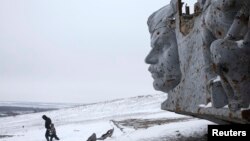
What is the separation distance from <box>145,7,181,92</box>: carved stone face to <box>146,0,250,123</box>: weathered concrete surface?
298 mm

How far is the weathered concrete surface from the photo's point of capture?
4.41 metres

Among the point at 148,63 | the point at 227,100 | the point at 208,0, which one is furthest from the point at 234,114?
the point at 148,63

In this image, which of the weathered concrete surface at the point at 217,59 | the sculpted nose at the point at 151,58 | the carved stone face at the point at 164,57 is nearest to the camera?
the weathered concrete surface at the point at 217,59

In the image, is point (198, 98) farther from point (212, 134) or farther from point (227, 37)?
point (227, 37)

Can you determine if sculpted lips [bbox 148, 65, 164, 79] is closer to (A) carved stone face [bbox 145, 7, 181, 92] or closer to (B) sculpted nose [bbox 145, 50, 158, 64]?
(A) carved stone face [bbox 145, 7, 181, 92]

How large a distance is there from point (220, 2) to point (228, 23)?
0.30m

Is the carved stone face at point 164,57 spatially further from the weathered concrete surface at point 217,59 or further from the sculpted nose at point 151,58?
the weathered concrete surface at point 217,59

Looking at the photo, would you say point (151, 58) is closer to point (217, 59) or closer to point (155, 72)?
point (155, 72)

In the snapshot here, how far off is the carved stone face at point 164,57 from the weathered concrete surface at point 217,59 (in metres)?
0.30

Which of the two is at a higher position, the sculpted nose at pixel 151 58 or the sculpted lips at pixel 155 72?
the sculpted nose at pixel 151 58

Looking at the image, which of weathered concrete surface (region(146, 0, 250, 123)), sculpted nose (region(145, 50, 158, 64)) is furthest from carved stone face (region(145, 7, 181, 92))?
weathered concrete surface (region(146, 0, 250, 123))

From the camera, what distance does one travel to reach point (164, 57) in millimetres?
6961

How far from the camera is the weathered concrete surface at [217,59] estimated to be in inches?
173

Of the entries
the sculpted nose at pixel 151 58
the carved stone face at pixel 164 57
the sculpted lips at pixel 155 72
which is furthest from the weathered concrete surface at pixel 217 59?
the sculpted nose at pixel 151 58
